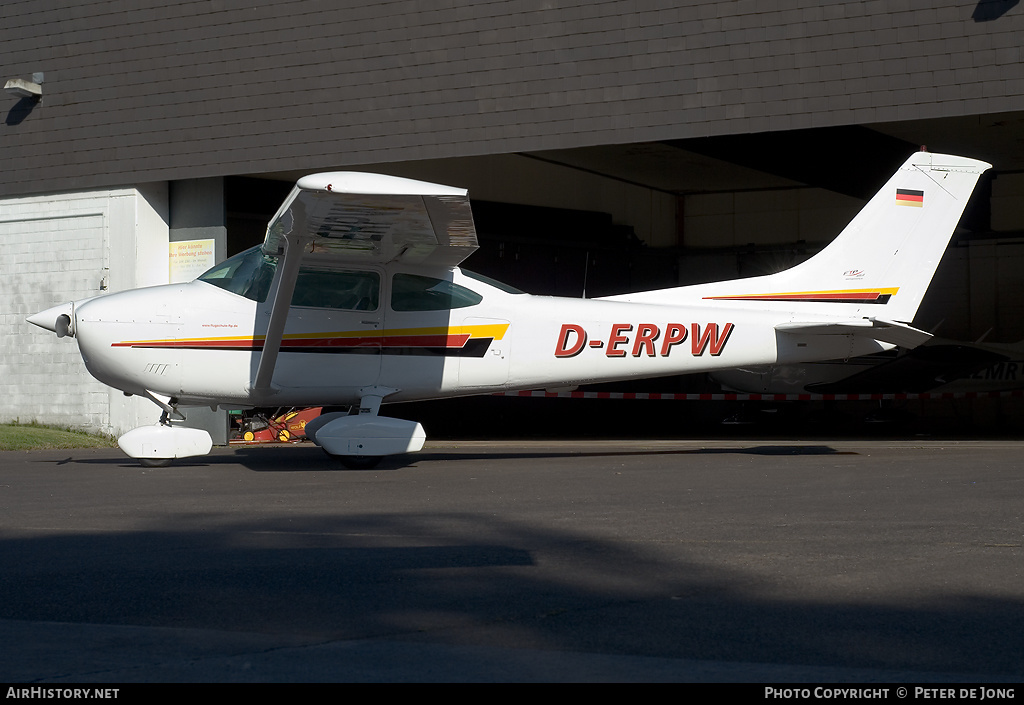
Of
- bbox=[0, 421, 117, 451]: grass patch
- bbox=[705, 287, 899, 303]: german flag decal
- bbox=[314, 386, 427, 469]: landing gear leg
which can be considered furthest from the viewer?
bbox=[0, 421, 117, 451]: grass patch

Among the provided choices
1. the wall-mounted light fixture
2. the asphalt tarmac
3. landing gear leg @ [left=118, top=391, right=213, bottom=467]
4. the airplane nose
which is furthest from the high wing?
the wall-mounted light fixture

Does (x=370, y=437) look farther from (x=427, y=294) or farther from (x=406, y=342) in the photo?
(x=427, y=294)

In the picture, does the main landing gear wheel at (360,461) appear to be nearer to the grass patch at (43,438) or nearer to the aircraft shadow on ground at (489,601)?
the aircraft shadow on ground at (489,601)

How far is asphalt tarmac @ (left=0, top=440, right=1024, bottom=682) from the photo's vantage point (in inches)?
115

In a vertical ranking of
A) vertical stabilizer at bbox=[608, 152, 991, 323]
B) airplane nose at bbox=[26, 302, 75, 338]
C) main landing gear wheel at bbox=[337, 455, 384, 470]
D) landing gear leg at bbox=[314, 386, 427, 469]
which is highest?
vertical stabilizer at bbox=[608, 152, 991, 323]

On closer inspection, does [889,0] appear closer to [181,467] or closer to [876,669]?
[181,467]

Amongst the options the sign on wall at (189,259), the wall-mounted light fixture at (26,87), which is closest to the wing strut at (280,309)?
the sign on wall at (189,259)

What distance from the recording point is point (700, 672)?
2.81 meters

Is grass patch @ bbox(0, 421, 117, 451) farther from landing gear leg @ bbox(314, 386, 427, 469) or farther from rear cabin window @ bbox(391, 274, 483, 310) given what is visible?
rear cabin window @ bbox(391, 274, 483, 310)

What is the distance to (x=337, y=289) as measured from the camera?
9797mm

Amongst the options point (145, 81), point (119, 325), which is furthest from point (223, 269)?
point (145, 81)

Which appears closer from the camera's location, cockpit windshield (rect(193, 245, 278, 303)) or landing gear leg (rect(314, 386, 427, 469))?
landing gear leg (rect(314, 386, 427, 469))

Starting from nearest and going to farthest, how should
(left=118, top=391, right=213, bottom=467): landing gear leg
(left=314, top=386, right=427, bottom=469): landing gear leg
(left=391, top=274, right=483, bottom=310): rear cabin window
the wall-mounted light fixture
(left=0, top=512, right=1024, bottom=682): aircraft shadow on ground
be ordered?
(left=0, top=512, right=1024, bottom=682): aircraft shadow on ground → (left=314, top=386, right=427, bottom=469): landing gear leg → (left=118, top=391, right=213, bottom=467): landing gear leg → (left=391, top=274, right=483, bottom=310): rear cabin window → the wall-mounted light fixture

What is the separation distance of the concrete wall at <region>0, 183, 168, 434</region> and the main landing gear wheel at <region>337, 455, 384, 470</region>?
6.70m
